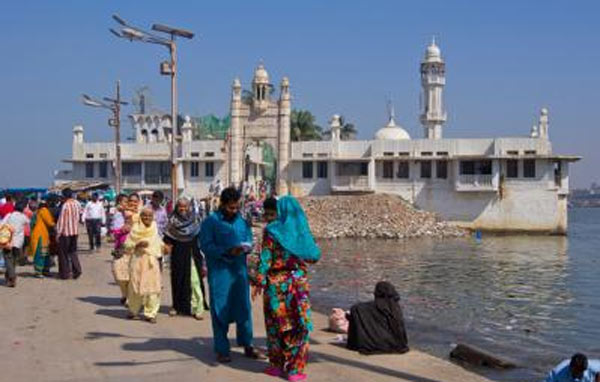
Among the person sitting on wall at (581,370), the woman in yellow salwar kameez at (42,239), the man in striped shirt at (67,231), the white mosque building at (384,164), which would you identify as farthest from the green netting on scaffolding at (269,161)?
the person sitting on wall at (581,370)

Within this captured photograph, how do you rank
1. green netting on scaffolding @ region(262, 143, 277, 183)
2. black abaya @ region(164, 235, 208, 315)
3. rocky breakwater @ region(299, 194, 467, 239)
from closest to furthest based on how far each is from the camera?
black abaya @ region(164, 235, 208, 315) → rocky breakwater @ region(299, 194, 467, 239) → green netting on scaffolding @ region(262, 143, 277, 183)

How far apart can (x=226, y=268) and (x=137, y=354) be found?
1249mm

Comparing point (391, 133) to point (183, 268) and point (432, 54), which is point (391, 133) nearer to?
point (432, 54)

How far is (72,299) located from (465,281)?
39.1ft

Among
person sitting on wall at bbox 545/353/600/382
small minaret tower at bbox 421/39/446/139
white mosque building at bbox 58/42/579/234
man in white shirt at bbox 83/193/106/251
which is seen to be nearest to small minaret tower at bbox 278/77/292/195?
white mosque building at bbox 58/42/579/234

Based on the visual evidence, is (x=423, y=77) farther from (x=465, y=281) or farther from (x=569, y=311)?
(x=569, y=311)

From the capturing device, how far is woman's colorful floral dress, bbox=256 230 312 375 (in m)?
6.12

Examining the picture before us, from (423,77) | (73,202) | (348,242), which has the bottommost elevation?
(348,242)

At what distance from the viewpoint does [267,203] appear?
245 inches

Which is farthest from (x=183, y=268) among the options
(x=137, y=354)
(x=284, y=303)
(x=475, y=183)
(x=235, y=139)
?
(x=235, y=139)

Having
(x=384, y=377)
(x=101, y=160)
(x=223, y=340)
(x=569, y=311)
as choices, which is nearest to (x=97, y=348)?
(x=223, y=340)

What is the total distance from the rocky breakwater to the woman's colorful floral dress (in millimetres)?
31948

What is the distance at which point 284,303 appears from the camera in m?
6.18

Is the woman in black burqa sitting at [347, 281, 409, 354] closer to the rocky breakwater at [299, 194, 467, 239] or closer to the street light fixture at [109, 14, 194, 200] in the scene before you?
A: the street light fixture at [109, 14, 194, 200]
